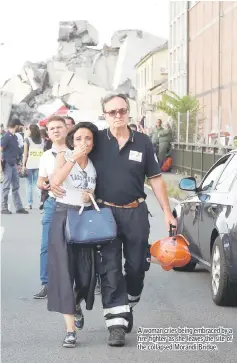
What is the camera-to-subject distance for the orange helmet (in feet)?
22.7

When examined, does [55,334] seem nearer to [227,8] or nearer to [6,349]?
[6,349]

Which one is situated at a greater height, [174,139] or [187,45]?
[187,45]

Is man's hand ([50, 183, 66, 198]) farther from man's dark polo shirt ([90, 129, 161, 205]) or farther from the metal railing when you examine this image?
the metal railing

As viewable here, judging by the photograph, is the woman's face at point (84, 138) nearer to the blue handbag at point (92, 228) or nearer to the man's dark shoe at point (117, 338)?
the blue handbag at point (92, 228)

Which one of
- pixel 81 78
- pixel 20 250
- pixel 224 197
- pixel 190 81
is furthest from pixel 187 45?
pixel 81 78

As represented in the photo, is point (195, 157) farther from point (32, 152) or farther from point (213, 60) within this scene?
point (32, 152)

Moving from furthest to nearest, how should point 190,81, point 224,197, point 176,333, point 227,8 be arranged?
1. point 190,81
2. point 227,8
3. point 224,197
4. point 176,333

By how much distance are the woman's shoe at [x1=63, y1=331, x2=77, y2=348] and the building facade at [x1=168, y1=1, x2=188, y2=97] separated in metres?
39.3

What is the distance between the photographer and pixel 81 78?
119m

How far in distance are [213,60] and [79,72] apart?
86.1 metres

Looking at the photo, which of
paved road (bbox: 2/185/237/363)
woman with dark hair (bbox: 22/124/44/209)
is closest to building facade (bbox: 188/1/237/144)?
woman with dark hair (bbox: 22/124/44/209)

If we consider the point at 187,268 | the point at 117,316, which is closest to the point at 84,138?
the point at 117,316

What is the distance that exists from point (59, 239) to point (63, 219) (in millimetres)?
149

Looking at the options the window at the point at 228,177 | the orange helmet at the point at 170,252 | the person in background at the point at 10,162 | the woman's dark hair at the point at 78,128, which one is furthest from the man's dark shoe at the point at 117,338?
the person in background at the point at 10,162
